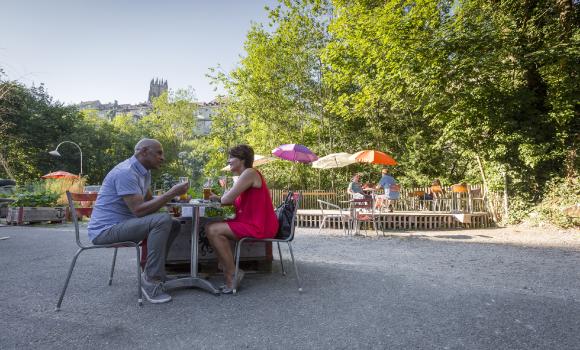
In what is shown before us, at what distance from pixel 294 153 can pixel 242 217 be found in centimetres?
910

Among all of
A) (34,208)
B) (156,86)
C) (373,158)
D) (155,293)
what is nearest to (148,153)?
(155,293)

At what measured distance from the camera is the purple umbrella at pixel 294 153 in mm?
12730

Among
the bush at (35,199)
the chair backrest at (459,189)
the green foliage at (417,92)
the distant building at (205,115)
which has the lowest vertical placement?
the bush at (35,199)

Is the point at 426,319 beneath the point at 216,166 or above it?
beneath

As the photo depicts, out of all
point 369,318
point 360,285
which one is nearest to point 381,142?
point 360,285

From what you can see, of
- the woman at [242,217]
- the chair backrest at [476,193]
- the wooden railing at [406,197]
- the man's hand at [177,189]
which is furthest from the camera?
the chair backrest at [476,193]

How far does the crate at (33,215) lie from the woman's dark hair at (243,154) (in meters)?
11.0

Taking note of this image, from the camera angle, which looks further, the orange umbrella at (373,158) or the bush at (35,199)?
the orange umbrella at (373,158)

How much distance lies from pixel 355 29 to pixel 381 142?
19.5ft

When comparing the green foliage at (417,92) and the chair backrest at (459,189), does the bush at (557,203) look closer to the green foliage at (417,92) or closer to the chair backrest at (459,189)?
the green foliage at (417,92)

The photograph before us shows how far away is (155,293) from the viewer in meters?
3.77

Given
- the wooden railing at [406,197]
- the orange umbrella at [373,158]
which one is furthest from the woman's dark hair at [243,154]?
the orange umbrella at [373,158]

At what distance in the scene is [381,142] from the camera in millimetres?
18656

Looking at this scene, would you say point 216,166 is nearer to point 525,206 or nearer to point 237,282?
point 525,206
